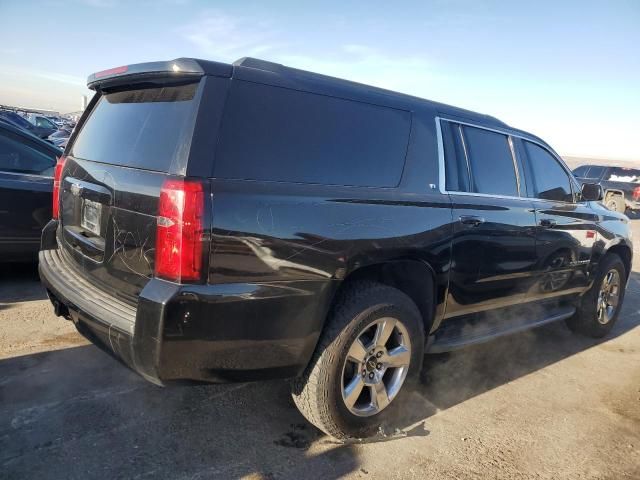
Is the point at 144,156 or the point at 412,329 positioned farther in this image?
the point at 412,329

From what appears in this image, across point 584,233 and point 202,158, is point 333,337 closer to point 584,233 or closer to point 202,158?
point 202,158

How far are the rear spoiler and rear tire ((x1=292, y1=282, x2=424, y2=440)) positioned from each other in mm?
1279

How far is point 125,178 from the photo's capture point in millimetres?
2506

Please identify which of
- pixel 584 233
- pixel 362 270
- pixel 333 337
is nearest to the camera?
pixel 333 337

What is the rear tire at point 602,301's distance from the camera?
16.2ft

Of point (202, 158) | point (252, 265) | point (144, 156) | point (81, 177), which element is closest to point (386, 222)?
point (252, 265)

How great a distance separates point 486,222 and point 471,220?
18cm

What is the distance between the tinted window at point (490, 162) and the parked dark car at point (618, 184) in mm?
14511

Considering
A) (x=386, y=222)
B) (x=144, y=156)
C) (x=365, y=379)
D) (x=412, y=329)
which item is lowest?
(x=365, y=379)

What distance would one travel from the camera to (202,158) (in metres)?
2.21

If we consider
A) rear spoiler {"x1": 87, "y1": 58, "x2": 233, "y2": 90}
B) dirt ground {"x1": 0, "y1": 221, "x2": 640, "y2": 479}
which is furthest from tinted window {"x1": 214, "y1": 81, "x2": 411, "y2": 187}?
dirt ground {"x1": 0, "y1": 221, "x2": 640, "y2": 479}

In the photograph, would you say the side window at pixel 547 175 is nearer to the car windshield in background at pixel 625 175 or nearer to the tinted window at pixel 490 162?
the tinted window at pixel 490 162

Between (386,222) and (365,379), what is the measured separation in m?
0.89

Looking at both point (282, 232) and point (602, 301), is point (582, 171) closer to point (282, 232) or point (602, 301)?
point (602, 301)
